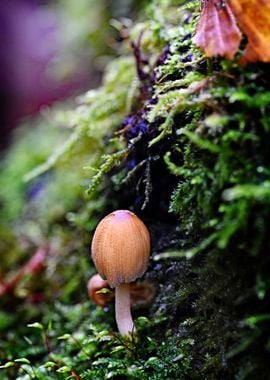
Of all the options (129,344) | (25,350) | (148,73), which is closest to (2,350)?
(25,350)

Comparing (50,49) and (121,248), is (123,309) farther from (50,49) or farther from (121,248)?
(50,49)

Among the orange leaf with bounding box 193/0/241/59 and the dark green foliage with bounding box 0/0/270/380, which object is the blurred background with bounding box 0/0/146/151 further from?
the orange leaf with bounding box 193/0/241/59

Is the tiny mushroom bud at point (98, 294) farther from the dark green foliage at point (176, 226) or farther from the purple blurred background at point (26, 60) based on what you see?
the purple blurred background at point (26, 60)

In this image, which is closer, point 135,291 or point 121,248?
point 121,248

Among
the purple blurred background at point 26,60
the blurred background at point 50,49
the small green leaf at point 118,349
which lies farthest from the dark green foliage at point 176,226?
the purple blurred background at point 26,60

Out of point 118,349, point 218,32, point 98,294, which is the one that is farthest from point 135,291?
point 218,32

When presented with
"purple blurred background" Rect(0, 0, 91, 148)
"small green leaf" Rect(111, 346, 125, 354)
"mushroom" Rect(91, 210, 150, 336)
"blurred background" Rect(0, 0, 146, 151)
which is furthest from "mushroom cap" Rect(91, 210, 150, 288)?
"purple blurred background" Rect(0, 0, 91, 148)

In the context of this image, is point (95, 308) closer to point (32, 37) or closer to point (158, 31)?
point (158, 31)
